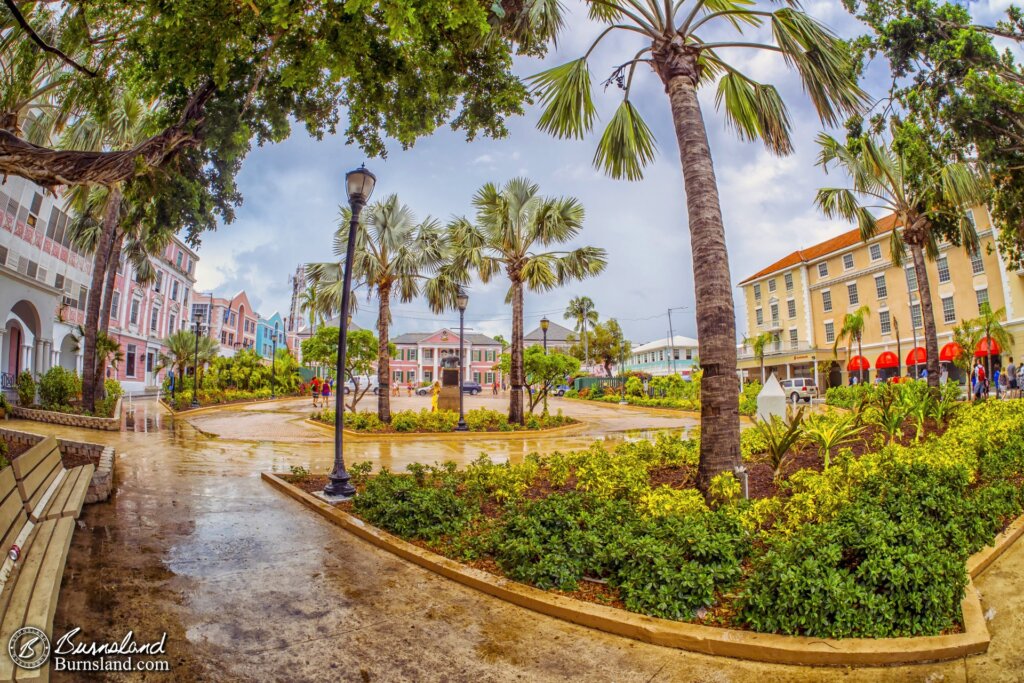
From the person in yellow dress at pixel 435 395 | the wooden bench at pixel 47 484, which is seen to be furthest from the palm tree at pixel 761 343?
the wooden bench at pixel 47 484

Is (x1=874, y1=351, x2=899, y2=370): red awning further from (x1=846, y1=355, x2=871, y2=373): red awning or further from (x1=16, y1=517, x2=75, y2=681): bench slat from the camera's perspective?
(x1=16, y1=517, x2=75, y2=681): bench slat

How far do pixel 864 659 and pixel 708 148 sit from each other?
5004 mm

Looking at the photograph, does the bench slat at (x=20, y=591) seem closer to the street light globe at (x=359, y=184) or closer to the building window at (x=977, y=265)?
the street light globe at (x=359, y=184)

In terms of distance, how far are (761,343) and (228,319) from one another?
55033 mm

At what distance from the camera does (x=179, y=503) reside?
250 inches

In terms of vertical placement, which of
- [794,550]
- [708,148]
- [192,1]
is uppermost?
[192,1]

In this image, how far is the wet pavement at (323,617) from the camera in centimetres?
278

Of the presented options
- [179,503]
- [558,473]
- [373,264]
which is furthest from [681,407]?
[179,503]

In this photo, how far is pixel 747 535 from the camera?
3959 mm

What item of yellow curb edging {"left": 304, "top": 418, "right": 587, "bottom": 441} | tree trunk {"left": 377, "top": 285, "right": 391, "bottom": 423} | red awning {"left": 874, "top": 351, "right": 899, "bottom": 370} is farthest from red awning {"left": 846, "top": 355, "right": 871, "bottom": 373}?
tree trunk {"left": 377, "top": 285, "right": 391, "bottom": 423}

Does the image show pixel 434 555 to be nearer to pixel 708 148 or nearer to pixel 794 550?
pixel 794 550

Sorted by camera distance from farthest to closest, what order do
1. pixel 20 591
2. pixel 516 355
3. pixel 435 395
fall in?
pixel 435 395 < pixel 516 355 < pixel 20 591

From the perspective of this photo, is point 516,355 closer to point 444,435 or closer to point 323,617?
point 444,435

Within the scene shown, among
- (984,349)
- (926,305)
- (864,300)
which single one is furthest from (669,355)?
(926,305)
